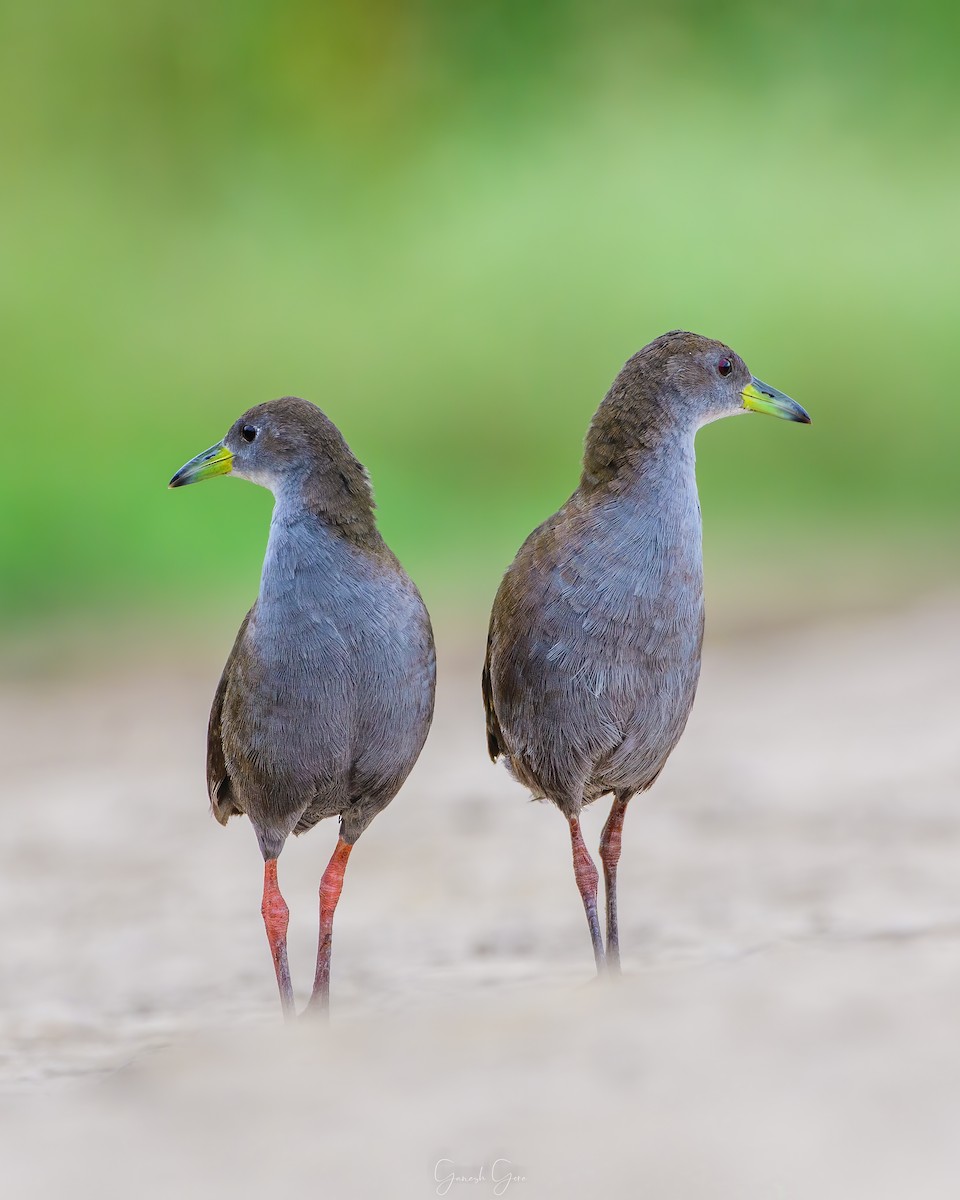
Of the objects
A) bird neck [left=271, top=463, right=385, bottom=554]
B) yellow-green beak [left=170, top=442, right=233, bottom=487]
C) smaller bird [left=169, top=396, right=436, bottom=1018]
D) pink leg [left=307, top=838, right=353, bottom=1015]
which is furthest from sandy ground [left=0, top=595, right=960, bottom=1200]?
yellow-green beak [left=170, top=442, right=233, bottom=487]

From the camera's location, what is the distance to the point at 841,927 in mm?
5223

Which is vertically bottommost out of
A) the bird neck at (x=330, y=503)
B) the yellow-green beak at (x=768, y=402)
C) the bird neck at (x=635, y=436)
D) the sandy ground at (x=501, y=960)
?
the sandy ground at (x=501, y=960)

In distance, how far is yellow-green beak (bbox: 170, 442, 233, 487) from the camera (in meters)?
4.19

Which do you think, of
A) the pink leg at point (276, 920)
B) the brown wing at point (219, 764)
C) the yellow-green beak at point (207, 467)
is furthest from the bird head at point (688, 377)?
the pink leg at point (276, 920)

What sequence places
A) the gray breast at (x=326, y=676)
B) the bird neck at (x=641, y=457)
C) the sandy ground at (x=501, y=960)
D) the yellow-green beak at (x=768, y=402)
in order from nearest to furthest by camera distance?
the sandy ground at (x=501, y=960)
the gray breast at (x=326, y=676)
the bird neck at (x=641, y=457)
the yellow-green beak at (x=768, y=402)

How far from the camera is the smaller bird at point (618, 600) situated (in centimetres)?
409

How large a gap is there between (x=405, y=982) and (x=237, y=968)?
0.94 metres

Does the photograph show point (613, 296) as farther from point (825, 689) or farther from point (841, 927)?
point (841, 927)

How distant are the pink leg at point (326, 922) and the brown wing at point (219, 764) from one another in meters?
0.36

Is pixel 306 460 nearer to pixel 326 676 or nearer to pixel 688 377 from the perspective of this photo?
pixel 326 676

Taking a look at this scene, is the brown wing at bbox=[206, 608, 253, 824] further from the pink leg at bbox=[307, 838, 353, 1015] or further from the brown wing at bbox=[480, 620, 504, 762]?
the brown wing at bbox=[480, 620, 504, 762]

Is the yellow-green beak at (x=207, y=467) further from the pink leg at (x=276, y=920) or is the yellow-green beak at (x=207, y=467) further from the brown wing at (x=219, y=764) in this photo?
the pink leg at (x=276, y=920)

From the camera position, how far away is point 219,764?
4.42 m

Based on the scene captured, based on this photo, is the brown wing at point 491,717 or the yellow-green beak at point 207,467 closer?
the yellow-green beak at point 207,467
